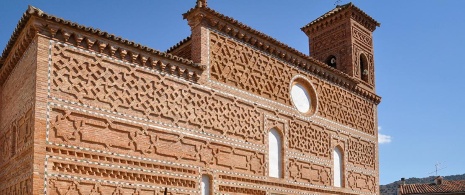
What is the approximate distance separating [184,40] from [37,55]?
4.37 meters

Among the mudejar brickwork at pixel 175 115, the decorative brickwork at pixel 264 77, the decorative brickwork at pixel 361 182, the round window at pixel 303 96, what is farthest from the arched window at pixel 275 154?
the decorative brickwork at pixel 361 182

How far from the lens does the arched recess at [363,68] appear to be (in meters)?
17.7

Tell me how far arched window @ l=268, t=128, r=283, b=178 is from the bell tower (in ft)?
16.0

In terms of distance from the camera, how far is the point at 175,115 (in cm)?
1086

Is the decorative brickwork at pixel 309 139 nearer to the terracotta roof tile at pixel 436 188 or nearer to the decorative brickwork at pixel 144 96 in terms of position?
the decorative brickwork at pixel 144 96

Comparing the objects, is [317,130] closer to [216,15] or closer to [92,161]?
[216,15]

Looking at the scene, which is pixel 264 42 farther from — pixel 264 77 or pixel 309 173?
pixel 309 173

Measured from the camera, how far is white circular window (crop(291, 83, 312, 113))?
46.6 ft

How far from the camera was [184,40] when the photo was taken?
41.5 ft

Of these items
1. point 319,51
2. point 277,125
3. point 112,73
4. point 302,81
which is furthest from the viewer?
point 319,51

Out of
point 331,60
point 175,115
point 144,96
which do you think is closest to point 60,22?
point 144,96

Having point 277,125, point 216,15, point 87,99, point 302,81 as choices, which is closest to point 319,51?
point 302,81

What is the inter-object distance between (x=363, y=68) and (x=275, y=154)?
6.38m

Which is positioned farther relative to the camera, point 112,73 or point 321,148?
point 321,148
